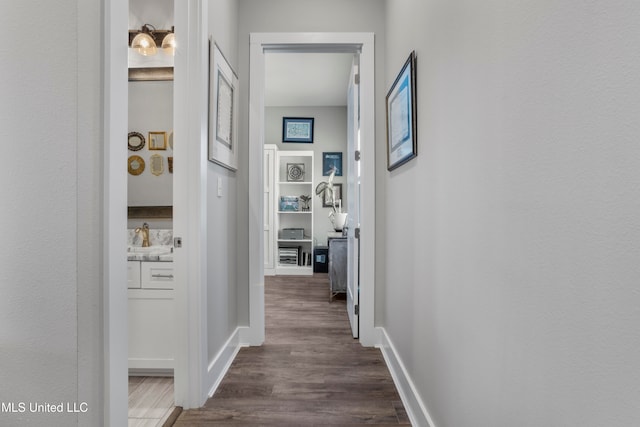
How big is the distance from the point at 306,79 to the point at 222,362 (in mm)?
3876

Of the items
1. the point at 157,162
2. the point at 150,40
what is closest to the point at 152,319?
the point at 157,162

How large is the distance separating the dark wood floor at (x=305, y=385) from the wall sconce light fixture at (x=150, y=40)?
7.72 ft

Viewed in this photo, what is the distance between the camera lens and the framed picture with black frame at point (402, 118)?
5.93 feet

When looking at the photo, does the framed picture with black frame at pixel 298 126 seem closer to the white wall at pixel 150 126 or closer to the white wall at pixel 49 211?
the white wall at pixel 150 126

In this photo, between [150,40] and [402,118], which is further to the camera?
[150,40]

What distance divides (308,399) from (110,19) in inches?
75.9

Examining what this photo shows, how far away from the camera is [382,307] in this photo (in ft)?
9.09

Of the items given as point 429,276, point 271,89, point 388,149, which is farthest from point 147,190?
point 271,89

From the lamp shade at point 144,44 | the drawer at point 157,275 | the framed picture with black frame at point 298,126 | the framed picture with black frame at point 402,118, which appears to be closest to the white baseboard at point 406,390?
the framed picture with black frame at point 402,118

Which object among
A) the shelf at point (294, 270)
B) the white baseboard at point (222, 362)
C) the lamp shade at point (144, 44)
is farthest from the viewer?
the shelf at point (294, 270)

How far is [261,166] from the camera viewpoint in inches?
110

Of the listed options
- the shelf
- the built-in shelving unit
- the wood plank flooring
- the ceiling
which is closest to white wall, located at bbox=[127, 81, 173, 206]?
the wood plank flooring

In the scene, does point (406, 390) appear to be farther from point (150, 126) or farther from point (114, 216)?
point (150, 126)

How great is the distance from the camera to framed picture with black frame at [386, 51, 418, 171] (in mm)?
1809
